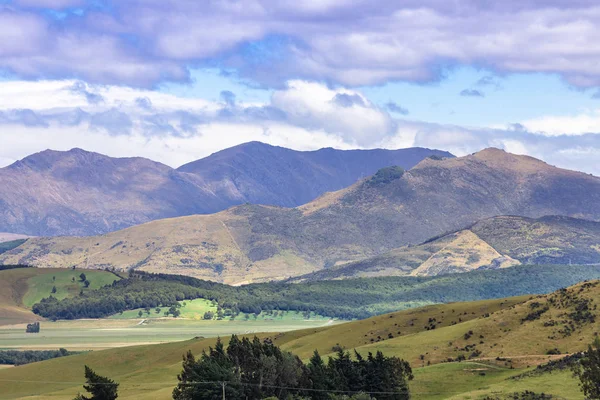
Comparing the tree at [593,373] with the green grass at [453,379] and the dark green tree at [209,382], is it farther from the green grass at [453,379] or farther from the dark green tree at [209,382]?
the dark green tree at [209,382]

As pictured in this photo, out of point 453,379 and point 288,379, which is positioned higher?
point 288,379

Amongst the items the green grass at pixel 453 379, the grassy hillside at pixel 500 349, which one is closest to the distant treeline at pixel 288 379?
the green grass at pixel 453 379

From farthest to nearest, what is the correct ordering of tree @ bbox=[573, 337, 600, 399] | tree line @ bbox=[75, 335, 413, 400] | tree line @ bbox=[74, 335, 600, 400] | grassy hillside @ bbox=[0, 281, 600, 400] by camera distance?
tree line @ bbox=[75, 335, 413, 400] → tree line @ bbox=[74, 335, 600, 400] → grassy hillside @ bbox=[0, 281, 600, 400] → tree @ bbox=[573, 337, 600, 399]

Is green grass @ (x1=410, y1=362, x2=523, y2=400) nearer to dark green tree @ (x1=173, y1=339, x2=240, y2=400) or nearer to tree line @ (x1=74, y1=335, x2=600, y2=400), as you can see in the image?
tree line @ (x1=74, y1=335, x2=600, y2=400)

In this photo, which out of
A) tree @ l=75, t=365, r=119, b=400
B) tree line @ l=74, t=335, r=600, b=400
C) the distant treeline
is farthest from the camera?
tree @ l=75, t=365, r=119, b=400

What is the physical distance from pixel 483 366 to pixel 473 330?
2263 cm

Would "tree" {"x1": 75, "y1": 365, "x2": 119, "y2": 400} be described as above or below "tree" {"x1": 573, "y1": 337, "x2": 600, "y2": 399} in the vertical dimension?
above

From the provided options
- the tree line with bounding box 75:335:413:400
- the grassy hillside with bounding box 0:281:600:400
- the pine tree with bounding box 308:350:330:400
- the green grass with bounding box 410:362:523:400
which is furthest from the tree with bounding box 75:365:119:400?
the green grass with bounding box 410:362:523:400

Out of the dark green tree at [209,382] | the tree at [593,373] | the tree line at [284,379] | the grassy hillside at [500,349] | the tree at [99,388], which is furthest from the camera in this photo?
the tree at [99,388]

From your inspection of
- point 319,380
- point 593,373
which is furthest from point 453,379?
point 593,373

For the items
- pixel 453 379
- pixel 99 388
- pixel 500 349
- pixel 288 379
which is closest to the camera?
pixel 288 379

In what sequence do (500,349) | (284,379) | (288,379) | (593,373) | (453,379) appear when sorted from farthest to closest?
(500,349)
(453,379)
(284,379)
(288,379)
(593,373)

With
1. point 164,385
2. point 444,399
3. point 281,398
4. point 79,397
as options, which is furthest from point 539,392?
point 164,385

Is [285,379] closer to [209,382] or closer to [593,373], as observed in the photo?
[209,382]
